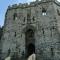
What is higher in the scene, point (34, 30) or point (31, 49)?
point (34, 30)

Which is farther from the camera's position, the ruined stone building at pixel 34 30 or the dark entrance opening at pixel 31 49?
the dark entrance opening at pixel 31 49

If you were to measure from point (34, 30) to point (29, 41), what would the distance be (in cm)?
172

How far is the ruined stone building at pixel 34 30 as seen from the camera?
24.0 meters

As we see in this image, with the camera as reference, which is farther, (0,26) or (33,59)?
(0,26)

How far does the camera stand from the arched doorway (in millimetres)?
25516

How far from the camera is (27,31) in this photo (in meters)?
26.3

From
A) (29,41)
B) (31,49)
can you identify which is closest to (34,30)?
(29,41)

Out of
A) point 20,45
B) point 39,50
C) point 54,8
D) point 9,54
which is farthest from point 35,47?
point 54,8

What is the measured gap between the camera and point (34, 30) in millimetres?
25625

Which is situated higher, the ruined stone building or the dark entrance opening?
the ruined stone building

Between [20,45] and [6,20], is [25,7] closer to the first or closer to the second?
[6,20]

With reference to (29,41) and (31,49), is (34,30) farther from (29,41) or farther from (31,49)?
(31,49)

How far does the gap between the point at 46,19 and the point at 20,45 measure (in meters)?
5.18

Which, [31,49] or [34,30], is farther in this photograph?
[31,49]
